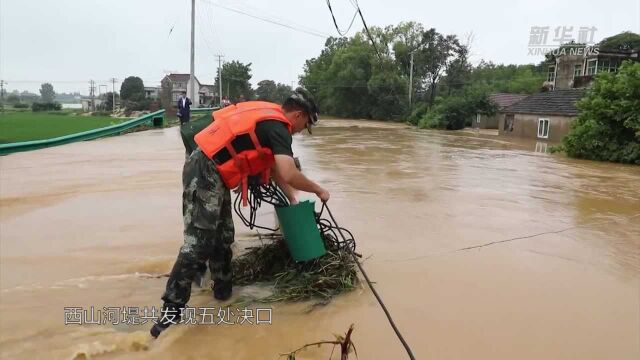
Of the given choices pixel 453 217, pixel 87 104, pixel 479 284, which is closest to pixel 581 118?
pixel 453 217

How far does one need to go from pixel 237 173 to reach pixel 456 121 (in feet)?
113

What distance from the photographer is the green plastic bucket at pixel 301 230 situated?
321 centimetres

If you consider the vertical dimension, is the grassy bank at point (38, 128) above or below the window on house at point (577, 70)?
below

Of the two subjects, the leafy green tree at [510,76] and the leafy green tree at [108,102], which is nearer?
the leafy green tree at [510,76]

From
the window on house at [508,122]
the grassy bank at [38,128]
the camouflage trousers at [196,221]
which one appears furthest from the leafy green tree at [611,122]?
the grassy bank at [38,128]

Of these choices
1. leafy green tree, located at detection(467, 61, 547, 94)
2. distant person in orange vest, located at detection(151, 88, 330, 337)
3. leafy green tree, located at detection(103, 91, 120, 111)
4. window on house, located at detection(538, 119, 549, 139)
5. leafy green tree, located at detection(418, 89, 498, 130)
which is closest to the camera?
distant person in orange vest, located at detection(151, 88, 330, 337)

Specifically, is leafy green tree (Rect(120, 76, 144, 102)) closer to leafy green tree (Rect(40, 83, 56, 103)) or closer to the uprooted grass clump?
the uprooted grass clump

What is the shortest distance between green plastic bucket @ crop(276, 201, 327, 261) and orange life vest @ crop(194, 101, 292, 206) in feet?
1.27

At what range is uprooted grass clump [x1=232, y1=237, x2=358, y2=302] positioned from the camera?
340 centimetres

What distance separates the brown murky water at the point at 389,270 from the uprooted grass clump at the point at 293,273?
131 millimetres

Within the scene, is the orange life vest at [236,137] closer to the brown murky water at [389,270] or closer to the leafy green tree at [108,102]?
the brown murky water at [389,270]

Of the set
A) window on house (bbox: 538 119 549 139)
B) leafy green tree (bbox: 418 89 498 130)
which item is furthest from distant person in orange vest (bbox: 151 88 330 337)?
leafy green tree (bbox: 418 89 498 130)

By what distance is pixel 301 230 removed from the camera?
3.25 metres

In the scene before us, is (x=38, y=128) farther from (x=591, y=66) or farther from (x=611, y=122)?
(x=591, y=66)
